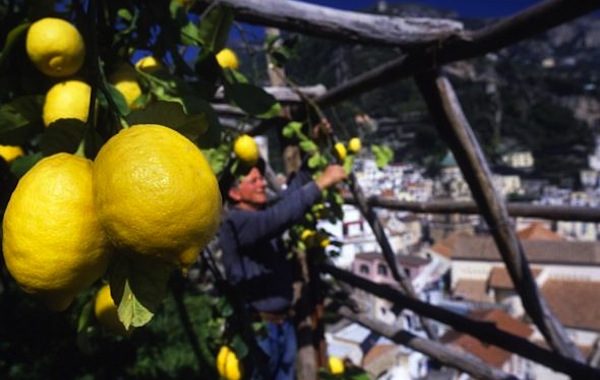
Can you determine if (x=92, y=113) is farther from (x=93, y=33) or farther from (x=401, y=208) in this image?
(x=401, y=208)

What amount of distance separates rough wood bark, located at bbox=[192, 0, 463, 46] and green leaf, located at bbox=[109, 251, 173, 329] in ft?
3.11

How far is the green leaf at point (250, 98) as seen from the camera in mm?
756

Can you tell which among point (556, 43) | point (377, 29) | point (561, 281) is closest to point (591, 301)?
point (561, 281)

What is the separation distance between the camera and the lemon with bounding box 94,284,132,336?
0.57 metres

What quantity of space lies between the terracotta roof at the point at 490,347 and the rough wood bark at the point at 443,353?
284 inches

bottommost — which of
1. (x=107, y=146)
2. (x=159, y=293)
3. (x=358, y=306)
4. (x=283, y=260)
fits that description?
(x=358, y=306)

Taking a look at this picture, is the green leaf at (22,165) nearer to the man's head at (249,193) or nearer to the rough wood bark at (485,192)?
the rough wood bark at (485,192)

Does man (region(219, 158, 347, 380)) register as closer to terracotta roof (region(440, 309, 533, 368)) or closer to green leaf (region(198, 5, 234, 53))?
green leaf (region(198, 5, 234, 53))

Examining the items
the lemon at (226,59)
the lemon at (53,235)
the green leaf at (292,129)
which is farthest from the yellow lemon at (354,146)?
the lemon at (53,235)

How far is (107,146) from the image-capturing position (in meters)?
0.39

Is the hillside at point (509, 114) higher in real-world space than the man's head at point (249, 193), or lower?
lower

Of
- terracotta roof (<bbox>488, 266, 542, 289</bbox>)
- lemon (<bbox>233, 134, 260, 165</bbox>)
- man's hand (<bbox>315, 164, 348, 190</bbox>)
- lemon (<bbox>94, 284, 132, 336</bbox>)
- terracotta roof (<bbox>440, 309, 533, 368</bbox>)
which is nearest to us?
lemon (<bbox>94, 284, 132, 336</bbox>)

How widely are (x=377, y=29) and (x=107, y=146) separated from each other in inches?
42.5

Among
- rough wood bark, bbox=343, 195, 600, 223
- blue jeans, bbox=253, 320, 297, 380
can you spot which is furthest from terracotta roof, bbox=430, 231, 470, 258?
blue jeans, bbox=253, 320, 297, 380
